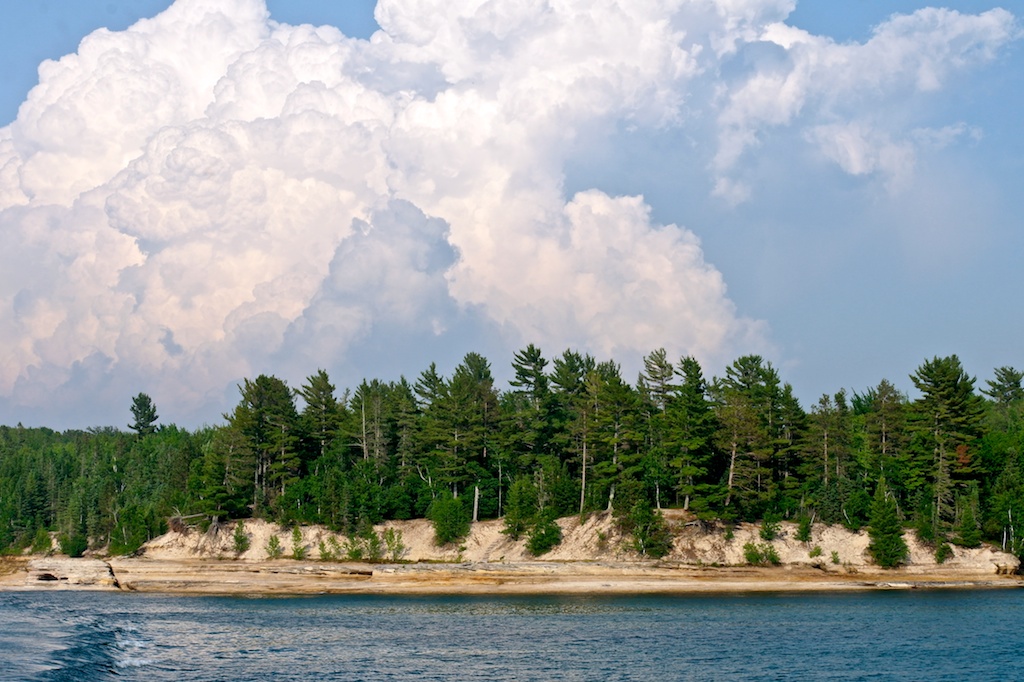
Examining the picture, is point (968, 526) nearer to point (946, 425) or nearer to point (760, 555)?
point (946, 425)

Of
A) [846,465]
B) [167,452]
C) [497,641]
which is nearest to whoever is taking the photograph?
[497,641]

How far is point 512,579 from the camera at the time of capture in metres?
110

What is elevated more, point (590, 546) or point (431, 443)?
point (431, 443)

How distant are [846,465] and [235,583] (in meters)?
71.2

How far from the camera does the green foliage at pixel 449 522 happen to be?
122250 mm

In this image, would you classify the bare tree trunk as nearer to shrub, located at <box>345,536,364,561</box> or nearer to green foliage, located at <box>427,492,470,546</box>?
green foliage, located at <box>427,492,470,546</box>

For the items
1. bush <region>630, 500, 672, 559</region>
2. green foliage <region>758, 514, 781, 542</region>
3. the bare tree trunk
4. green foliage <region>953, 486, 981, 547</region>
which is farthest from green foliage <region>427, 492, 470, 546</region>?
green foliage <region>953, 486, 981, 547</region>

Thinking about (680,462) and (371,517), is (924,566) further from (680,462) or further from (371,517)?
(371,517)

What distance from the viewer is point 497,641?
224ft

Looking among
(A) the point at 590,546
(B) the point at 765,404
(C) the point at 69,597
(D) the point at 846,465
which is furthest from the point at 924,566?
(C) the point at 69,597

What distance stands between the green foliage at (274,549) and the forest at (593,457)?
3363 mm

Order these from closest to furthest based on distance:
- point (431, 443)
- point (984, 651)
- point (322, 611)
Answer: point (984, 651) < point (322, 611) < point (431, 443)

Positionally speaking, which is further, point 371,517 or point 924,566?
point 371,517

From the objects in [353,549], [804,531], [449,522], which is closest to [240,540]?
[353,549]
